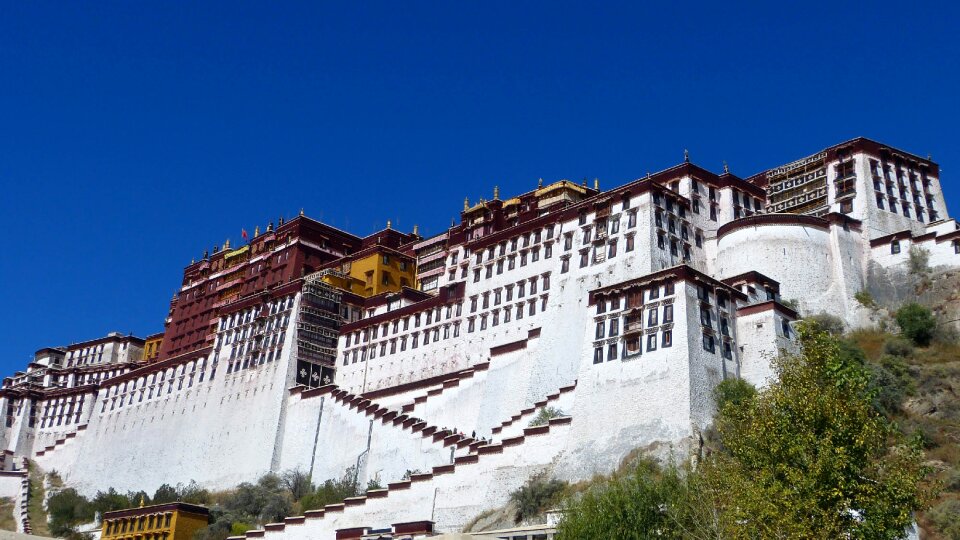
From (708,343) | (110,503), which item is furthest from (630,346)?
(110,503)

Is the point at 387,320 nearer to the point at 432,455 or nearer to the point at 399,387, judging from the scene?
the point at 399,387

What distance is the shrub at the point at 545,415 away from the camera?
48281mm

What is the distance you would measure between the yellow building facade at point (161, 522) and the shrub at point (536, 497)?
20.7 m

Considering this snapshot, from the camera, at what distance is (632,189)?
57438 millimetres

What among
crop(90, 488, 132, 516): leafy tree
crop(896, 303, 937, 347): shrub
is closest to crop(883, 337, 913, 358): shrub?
crop(896, 303, 937, 347): shrub

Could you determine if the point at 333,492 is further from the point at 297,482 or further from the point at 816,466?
the point at 816,466

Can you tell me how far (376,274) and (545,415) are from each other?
1204 inches

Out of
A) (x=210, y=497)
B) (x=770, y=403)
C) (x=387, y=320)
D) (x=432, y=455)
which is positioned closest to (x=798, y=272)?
(x=432, y=455)

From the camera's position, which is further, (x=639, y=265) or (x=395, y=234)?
(x=395, y=234)

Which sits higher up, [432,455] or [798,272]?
[798,272]

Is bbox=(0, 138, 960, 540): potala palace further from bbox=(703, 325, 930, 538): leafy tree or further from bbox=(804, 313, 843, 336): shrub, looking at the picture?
bbox=(703, 325, 930, 538): leafy tree

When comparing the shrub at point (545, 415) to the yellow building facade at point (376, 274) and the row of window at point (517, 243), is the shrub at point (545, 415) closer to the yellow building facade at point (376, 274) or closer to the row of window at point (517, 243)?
the row of window at point (517, 243)

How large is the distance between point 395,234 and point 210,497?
2523cm

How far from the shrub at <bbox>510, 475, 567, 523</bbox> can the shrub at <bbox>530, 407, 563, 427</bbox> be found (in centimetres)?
456
